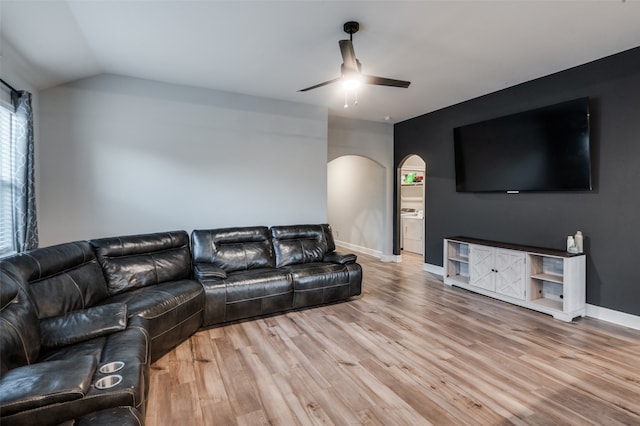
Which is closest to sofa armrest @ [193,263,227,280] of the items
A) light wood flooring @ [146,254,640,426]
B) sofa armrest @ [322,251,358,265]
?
light wood flooring @ [146,254,640,426]

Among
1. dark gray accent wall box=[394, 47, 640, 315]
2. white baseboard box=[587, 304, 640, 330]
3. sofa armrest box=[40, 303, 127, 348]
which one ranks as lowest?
white baseboard box=[587, 304, 640, 330]

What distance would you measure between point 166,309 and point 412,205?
713 centimetres

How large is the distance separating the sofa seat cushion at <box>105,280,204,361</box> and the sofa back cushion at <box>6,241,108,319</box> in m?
0.24

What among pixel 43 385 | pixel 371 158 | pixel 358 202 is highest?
pixel 371 158

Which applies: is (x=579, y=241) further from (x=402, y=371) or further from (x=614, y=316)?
(x=402, y=371)

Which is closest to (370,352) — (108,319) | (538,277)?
(108,319)

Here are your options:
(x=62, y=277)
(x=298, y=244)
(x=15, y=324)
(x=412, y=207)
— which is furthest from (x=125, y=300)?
(x=412, y=207)

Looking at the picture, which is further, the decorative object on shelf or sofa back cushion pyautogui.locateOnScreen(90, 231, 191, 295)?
the decorative object on shelf

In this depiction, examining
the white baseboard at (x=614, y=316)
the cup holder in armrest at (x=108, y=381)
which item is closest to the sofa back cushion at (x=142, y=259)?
the cup holder in armrest at (x=108, y=381)

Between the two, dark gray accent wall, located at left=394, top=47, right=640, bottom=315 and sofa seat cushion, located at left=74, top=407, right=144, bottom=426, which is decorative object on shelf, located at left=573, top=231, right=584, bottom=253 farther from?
sofa seat cushion, located at left=74, top=407, right=144, bottom=426

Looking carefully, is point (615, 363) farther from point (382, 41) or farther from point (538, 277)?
point (382, 41)

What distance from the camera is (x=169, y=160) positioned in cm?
425

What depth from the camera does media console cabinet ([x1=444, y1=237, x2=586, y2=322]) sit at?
3.55m

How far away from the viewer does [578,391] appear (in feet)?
7.46
